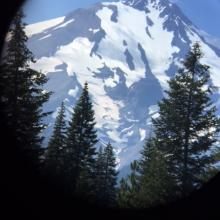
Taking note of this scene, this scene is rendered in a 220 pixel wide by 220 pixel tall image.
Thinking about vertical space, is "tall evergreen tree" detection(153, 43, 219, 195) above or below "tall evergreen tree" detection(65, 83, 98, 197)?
below

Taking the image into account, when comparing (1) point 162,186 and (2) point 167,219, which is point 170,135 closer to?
(1) point 162,186

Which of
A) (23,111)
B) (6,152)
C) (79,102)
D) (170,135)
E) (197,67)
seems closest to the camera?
(6,152)

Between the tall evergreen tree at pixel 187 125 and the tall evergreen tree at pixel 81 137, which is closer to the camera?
the tall evergreen tree at pixel 187 125

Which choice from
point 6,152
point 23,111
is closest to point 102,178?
point 23,111

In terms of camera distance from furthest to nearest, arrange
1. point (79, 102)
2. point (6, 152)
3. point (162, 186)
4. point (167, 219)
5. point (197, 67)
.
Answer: point (79, 102), point (197, 67), point (162, 186), point (6, 152), point (167, 219)

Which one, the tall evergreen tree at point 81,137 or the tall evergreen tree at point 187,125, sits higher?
the tall evergreen tree at point 81,137

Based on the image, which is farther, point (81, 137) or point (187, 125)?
point (81, 137)

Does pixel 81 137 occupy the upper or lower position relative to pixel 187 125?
upper

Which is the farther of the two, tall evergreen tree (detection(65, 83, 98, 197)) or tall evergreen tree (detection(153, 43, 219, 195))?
tall evergreen tree (detection(65, 83, 98, 197))
